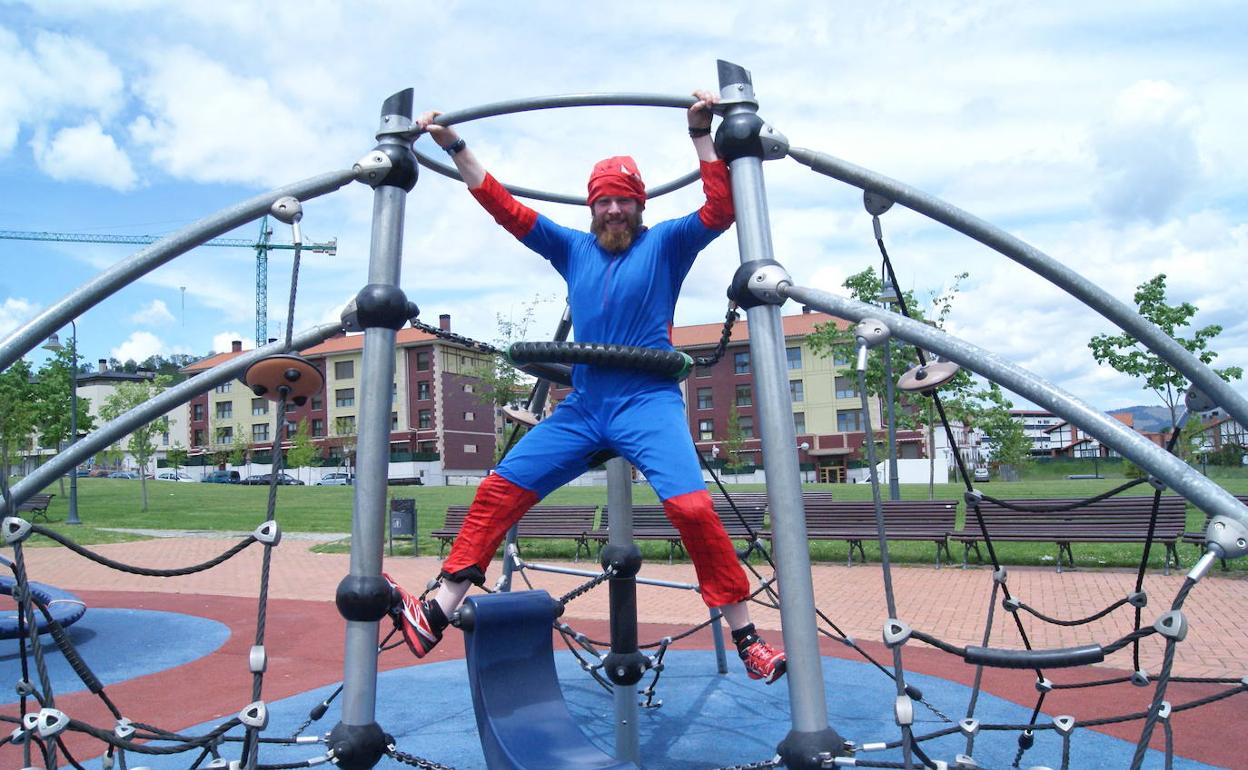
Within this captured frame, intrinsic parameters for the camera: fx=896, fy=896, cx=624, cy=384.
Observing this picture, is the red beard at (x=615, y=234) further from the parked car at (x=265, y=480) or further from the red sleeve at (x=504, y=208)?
the parked car at (x=265, y=480)

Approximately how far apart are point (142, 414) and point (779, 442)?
74.4 inches

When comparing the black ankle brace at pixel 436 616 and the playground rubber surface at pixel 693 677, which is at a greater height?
the black ankle brace at pixel 436 616

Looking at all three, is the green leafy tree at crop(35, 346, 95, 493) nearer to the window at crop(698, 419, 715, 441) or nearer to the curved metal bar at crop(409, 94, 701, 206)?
the curved metal bar at crop(409, 94, 701, 206)

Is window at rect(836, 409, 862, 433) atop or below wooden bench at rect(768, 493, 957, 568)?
atop

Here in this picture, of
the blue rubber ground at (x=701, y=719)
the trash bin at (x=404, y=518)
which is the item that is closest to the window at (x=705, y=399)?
the trash bin at (x=404, y=518)

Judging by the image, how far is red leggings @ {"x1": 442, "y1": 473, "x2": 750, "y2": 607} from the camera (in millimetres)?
2887

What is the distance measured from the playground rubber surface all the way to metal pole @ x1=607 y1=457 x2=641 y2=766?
160mm

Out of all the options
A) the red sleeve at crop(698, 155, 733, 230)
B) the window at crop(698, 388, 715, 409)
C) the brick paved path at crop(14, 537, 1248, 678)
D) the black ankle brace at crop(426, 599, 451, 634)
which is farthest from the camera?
the window at crop(698, 388, 715, 409)

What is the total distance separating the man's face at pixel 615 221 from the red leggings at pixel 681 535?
1.00 meters

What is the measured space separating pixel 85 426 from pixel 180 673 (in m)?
31.3

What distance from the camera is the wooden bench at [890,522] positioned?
11.8 metres

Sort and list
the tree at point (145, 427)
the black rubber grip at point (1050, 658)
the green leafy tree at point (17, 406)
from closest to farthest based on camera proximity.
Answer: the black rubber grip at point (1050, 658), the green leafy tree at point (17, 406), the tree at point (145, 427)

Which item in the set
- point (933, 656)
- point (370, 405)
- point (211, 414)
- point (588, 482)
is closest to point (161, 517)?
point (933, 656)

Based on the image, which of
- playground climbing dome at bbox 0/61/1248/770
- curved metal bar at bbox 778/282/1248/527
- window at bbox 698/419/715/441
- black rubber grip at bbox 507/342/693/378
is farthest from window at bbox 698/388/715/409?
curved metal bar at bbox 778/282/1248/527
